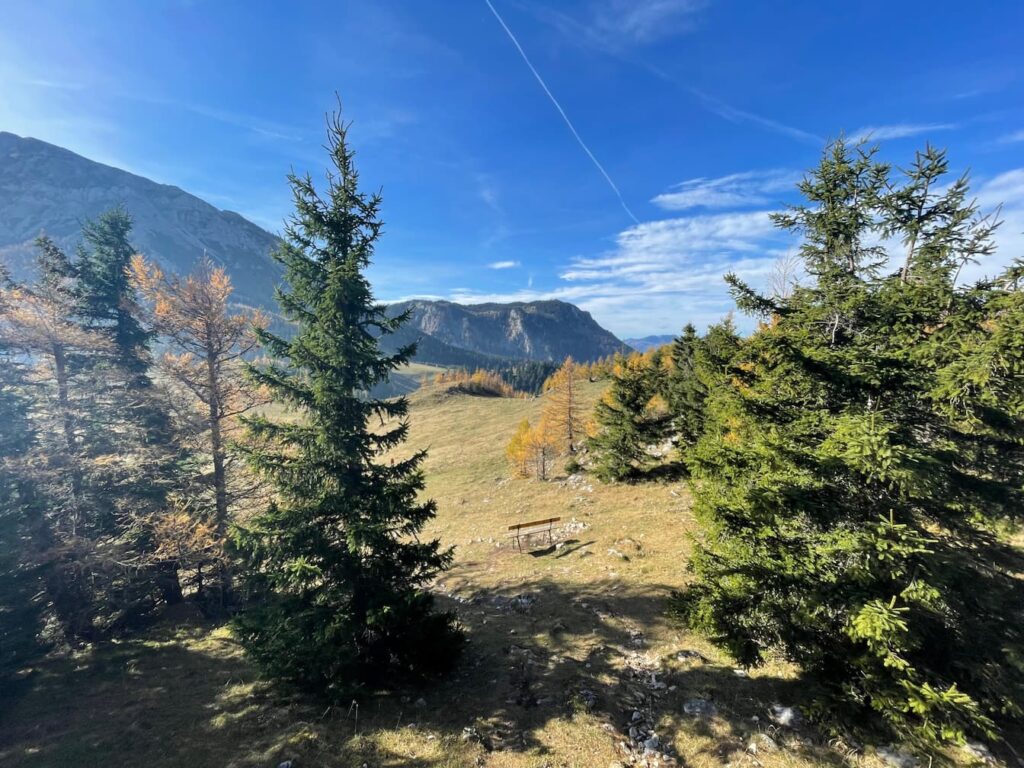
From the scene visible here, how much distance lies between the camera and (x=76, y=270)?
20.2 metres

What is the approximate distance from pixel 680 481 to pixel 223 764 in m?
29.2

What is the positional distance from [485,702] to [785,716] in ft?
24.1

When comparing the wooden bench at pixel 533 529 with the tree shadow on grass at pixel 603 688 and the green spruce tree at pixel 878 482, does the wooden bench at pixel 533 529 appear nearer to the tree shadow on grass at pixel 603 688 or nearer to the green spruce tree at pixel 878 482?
the tree shadow on grass at pixel 603 688

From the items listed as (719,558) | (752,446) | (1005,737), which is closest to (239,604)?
(719,558)

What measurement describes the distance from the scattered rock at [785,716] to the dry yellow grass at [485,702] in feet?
0.77

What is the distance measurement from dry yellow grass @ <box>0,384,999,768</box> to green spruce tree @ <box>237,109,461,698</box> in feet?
4.25

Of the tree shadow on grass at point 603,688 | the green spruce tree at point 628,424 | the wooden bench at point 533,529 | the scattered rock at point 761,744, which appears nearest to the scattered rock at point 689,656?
the tree shadow on grass at point 603,688

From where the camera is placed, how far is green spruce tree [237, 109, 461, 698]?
10.2m

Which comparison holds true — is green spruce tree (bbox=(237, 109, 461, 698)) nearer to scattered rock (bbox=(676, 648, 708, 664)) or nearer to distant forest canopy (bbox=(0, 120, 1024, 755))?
distant forest canopy (bbox=(0, 120, 1024, 755))

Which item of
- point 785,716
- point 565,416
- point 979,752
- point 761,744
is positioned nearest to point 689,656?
point 785,716

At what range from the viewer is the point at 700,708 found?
10.0 meters

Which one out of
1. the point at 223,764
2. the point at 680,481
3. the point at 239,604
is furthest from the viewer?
the point at 680,481

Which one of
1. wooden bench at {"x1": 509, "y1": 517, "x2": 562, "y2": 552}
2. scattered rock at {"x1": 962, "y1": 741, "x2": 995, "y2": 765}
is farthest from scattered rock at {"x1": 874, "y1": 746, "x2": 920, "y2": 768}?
wooden bench at {"x1": 509, "y1": 517, "x2": 562, "y2": 552}

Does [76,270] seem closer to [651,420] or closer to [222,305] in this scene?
[222,305]
